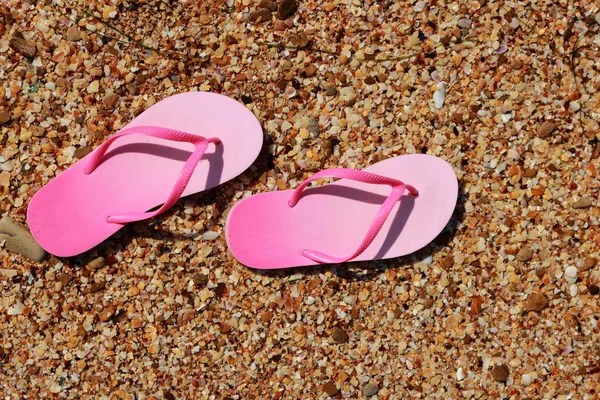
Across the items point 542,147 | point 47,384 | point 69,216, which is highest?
point 542,147

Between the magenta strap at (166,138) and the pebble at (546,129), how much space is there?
803 mm

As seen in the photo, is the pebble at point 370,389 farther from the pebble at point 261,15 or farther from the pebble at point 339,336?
the pebble at point 261,15

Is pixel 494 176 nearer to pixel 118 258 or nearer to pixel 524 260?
pixel 524 260

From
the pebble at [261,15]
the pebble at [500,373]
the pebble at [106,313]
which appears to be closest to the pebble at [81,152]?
the pebble at [106,313]

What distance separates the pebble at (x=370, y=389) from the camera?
58.2 inches

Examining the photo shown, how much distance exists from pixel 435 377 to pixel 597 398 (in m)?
0.39

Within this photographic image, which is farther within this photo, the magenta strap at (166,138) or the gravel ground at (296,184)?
the gravel ground at (296,184)

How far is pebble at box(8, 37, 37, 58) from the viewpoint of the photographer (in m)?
1.47

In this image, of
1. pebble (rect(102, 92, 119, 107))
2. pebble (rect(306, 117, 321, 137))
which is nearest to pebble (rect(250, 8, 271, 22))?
pebble (rect(306, 117, 321, 137))

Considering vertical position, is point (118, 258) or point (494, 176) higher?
point (494, 176)

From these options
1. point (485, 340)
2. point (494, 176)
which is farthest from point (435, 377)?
point (494, 176)

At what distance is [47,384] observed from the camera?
146cm

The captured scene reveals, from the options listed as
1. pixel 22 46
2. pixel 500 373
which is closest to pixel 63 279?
pixel 22 46

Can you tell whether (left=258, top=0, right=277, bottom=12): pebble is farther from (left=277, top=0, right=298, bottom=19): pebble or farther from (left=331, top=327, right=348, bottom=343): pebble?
(left=331, top=327, right=348, bottom=343): pebble
